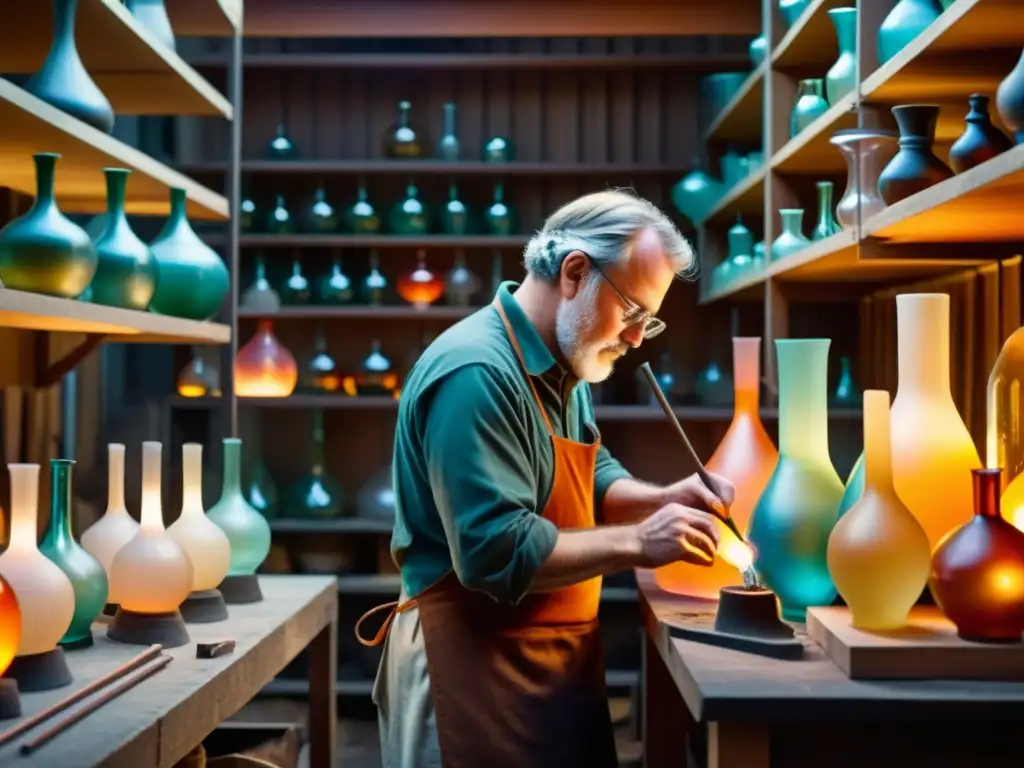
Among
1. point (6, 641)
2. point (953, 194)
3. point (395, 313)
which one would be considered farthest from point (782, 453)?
point (395, 313)

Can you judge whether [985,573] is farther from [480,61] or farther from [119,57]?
[480,61]

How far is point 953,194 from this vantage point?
1803 mm

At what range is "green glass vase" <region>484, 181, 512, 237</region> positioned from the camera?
494 centimetres

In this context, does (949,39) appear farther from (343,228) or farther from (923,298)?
(343,228)

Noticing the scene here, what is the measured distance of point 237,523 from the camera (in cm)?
275

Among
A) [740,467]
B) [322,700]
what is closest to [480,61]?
[322,700]

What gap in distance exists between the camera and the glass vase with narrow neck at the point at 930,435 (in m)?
1.98

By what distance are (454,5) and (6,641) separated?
3.61 metres

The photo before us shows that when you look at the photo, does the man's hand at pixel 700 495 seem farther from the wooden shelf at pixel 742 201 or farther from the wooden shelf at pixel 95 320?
the wooden shelf at pixel 742 201

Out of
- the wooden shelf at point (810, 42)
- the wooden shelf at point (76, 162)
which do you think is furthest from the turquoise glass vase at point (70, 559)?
the wooden shelf at point (810, 42)

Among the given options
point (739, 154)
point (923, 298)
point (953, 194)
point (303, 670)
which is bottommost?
point (303, 670)

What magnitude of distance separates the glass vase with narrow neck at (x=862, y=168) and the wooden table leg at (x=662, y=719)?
98 centimetres

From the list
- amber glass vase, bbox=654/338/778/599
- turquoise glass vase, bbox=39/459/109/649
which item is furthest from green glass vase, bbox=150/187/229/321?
amber glass vase, bbox=654/338/778/599

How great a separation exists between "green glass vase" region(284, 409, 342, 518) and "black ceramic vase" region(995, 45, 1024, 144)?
11.5 feet
